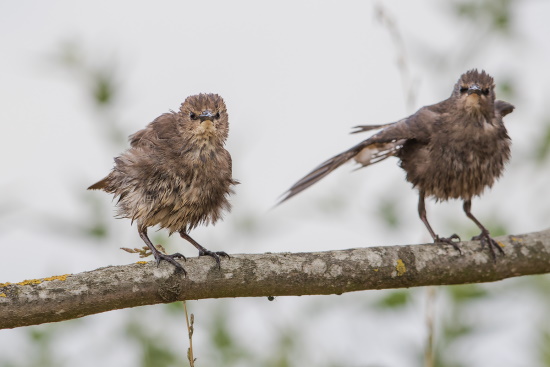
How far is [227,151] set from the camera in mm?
4871

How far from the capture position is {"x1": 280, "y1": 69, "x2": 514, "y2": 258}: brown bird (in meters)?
5.39

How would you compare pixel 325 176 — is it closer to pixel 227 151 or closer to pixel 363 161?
pixel 363 161

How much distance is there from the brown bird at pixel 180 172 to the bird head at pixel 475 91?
159cm

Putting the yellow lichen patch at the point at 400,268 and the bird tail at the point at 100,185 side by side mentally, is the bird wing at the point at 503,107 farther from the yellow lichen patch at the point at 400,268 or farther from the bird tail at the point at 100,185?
the bird tail at the point at 100,185

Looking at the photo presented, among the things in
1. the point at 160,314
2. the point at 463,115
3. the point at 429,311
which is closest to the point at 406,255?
the point at 429,311

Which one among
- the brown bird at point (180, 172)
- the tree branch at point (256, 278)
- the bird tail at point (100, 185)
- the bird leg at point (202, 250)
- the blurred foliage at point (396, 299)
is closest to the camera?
the tree branch at point (256, 278)

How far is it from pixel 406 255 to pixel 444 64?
5.80 feet

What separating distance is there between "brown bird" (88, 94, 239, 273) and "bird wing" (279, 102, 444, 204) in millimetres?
692

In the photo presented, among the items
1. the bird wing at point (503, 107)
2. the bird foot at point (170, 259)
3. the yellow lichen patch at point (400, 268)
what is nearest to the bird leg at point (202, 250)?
the bird foot at point (170, 259)

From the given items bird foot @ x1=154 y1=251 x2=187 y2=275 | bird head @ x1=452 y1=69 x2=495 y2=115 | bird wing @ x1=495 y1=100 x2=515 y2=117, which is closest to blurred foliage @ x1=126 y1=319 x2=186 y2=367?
bird foot @ x1=154 y1=251 x2=187 y2=275

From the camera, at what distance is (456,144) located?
17.7 feet

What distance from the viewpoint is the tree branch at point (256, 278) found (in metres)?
3.44

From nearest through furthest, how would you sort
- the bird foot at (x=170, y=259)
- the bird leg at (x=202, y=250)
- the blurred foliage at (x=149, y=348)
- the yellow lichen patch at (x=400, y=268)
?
1. the bird foot at (x=170, y=259)
2. the bird leg at (x=202, y=250)
3. the yellow lichen patch at (x=400, y=268)
4. the blurred foliage at (x=149, y=348)

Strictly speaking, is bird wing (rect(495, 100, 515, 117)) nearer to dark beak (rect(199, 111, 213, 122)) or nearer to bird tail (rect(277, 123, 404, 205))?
bird tail (rect(277, 123, 404, 205))
